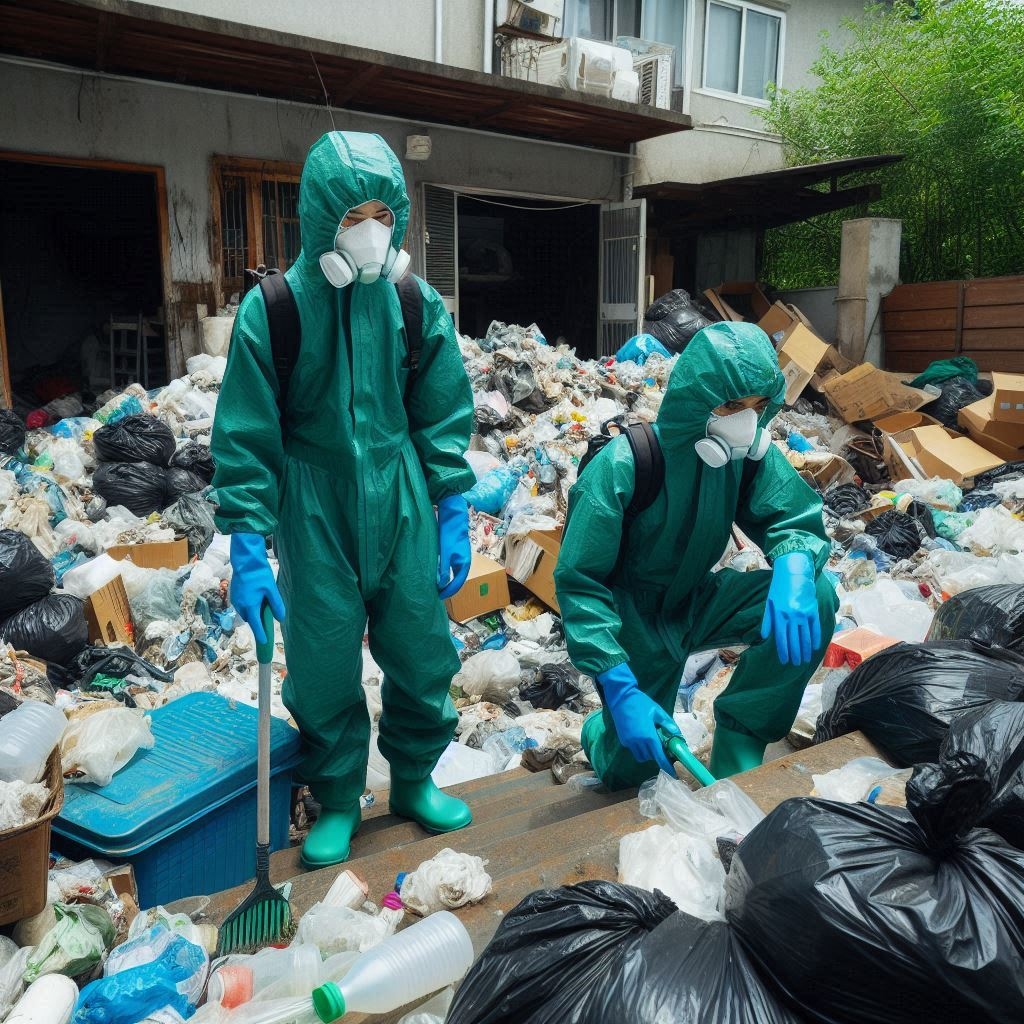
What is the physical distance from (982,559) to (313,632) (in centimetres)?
381

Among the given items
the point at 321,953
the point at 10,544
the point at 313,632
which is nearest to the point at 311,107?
the point at 10,544

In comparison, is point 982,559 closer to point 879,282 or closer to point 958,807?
point 958,807

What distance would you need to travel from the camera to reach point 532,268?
11.5 meters

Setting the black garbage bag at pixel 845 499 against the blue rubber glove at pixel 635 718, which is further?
the black garbage bag at pixel 845 499

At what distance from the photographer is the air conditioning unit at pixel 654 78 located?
9.41 meters

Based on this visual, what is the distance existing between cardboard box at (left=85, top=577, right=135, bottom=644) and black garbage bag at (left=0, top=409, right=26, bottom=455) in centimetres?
225

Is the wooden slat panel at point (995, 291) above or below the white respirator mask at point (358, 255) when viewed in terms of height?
above

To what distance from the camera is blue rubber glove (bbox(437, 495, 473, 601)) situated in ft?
7.64

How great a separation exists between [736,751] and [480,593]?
87.5 inches

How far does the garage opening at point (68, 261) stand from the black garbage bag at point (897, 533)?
7546 mm

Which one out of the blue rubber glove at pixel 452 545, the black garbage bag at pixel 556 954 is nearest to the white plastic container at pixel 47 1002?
the black garbage bag at pixel 556 954

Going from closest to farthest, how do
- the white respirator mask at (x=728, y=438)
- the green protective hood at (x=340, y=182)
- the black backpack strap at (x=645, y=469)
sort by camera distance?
the green protective hood at (x=340, y=182) < the white respirator mask at (x=728, y=438) < the black backpack strap at (x=645, y=469)

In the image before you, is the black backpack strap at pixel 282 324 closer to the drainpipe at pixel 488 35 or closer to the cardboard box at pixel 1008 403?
the cardboard box at pixel 1008 403

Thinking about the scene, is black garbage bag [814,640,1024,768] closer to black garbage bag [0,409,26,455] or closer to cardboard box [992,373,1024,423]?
cardboard box [992,373,1024,423]
